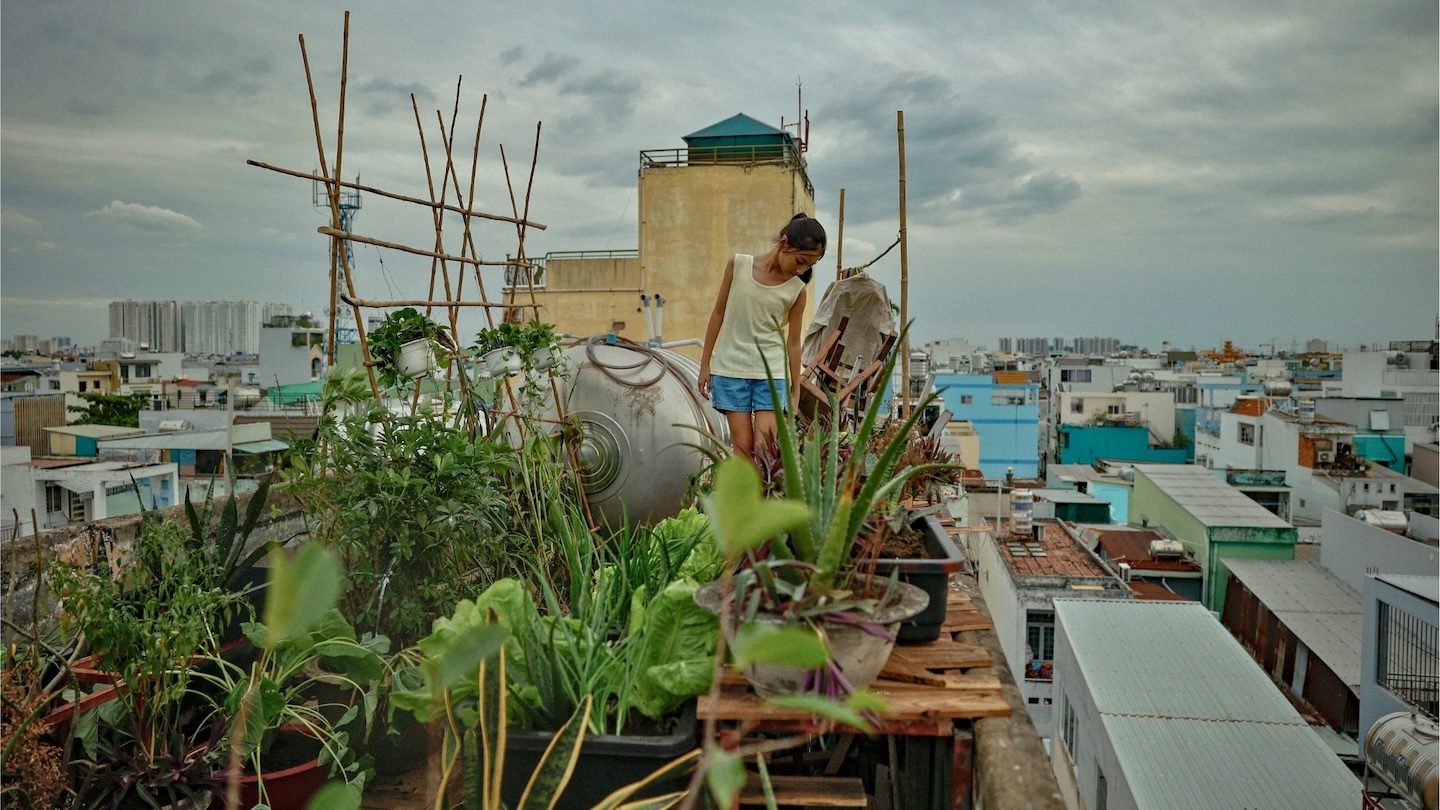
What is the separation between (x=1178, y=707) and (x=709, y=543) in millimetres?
8476

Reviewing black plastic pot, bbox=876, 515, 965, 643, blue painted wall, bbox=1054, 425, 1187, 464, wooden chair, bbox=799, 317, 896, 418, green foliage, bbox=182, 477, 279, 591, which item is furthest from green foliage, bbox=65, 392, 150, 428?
black plastic pot, bbox=876, 515, 965, 643

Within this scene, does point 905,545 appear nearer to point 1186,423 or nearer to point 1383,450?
point 1383,450

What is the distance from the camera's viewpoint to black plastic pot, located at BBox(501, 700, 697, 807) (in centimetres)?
165

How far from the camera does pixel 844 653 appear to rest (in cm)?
172

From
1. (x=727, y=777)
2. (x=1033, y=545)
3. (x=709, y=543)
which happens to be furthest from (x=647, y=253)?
(x=727, y=777)

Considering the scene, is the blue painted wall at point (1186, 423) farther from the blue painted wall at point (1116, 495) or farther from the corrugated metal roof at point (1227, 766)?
the corrugated metal roof at point (1227, 766)

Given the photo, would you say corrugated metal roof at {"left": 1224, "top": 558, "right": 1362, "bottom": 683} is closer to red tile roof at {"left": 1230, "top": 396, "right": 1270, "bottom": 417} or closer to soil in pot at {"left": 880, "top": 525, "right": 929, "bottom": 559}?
soil in pot at {"left": 880, "top": 525, "right": 929, "bottom": 559}

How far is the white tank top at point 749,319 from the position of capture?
3.53 metres

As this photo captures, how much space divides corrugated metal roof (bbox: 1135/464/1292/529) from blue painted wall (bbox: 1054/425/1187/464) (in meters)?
14.2

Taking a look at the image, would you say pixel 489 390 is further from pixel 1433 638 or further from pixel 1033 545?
pixel 1033 545

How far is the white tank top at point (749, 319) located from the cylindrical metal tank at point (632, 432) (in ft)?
2.66

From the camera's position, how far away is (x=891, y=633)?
5.74ft

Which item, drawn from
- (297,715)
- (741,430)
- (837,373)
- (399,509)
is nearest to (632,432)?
(741,430)

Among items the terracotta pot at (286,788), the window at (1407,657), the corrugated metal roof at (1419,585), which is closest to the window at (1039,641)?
the window at (1407,657)
